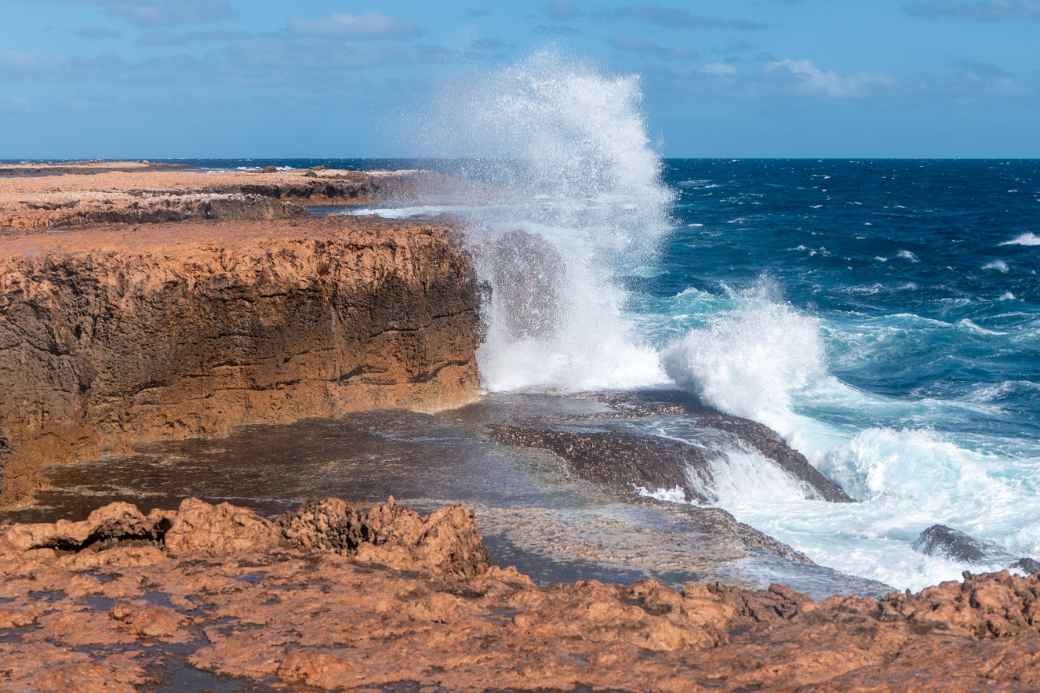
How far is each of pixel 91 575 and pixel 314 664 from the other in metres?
1.93

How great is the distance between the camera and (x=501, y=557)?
7965 mm

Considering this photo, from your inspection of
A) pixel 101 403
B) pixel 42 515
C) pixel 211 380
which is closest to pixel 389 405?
pixel 211 380

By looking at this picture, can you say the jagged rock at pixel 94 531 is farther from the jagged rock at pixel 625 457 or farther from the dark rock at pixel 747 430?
the dark rock at pixel 747 430

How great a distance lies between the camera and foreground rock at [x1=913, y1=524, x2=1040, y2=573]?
31.4 ft

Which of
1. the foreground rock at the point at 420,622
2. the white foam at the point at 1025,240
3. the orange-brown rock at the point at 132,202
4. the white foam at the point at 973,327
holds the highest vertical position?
the orange-brown rock at the point at 132,202

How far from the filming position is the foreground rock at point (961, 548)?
957 cm

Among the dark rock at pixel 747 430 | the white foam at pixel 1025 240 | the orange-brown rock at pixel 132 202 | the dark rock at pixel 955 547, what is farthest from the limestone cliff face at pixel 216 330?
the white foam at pixel 1025 240

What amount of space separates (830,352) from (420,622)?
16281 mm

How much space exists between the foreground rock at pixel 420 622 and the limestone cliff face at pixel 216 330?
336 centimetres

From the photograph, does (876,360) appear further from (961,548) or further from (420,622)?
(420,622)

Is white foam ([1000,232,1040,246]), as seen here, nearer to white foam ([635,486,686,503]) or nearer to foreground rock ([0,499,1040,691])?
white foam ([635,486,686,503])

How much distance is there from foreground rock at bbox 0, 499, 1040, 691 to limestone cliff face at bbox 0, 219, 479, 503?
336cm

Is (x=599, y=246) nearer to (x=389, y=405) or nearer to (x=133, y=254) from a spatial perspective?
(x=389, y=405)

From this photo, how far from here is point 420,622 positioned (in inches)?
229
